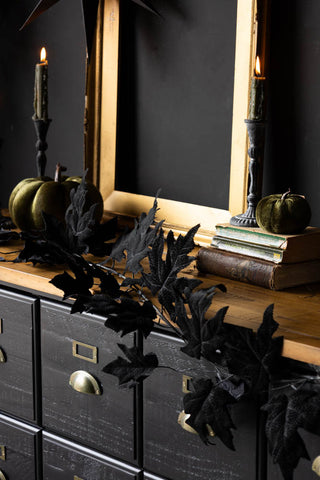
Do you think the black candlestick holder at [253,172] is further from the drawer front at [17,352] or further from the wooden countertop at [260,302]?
the drawer front at [17,352]

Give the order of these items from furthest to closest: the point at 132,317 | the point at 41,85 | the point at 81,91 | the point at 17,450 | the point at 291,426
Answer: the point at 81,91 → the point at 41,85 → the point at 17,450 → the point at 132,317 → the point at 291,426

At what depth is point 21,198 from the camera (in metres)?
1.67

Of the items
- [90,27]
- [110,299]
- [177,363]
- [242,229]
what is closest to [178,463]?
[177,363]

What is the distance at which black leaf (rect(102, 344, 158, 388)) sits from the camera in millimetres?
1146

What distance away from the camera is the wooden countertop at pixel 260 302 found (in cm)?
105

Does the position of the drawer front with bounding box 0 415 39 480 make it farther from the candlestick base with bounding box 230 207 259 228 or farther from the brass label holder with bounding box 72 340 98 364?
the candlestick base with bounding box 230 207 259 228

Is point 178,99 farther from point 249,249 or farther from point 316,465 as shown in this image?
point 316,465

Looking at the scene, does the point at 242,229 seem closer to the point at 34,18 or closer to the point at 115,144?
the point at 115,144

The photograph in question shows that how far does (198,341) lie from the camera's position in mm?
1088

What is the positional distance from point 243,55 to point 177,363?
682mm

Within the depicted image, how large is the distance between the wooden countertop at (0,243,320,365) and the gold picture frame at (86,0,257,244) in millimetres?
216

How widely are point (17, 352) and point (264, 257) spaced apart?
52 cm

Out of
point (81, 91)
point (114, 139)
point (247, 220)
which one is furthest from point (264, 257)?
point (81, 91)

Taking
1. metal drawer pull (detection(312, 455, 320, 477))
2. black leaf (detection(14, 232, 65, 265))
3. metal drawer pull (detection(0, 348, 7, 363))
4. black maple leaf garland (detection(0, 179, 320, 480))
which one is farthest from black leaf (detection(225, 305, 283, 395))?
metal drawer pull (detection(0, 348, 7, 363))
